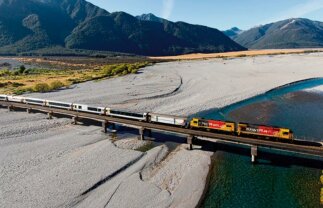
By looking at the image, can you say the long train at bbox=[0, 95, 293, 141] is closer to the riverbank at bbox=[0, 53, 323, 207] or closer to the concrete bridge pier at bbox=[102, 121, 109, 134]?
the concrete bridge pier at bbox=[102, 121, 109, 134]

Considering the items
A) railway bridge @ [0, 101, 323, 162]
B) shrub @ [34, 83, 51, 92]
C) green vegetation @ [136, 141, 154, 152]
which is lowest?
green vegetation @ [136, 141, 154, 152]

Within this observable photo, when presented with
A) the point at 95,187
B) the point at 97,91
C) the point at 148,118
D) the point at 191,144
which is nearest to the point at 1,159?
the point at 95,187

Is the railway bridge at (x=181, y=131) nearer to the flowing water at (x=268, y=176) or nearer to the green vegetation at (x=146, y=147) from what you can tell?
the flowing water at (x=268, y=176)

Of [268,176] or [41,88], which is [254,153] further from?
[41,88]

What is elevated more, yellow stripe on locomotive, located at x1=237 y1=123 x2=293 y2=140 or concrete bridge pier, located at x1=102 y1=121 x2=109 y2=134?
yellow stripe on locomotive, located at x1=237 y1=123 x2=293 y2=140

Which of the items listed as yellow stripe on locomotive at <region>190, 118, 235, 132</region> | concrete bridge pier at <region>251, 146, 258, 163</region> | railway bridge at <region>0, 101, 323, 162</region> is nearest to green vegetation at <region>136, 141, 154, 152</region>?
railway bridge at <region>0, 101, 323, 162</region>

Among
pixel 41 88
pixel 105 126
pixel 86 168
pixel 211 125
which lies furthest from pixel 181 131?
pixel 41 88

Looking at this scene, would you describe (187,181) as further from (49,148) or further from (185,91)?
(185,91)
